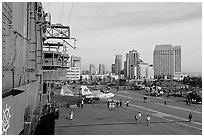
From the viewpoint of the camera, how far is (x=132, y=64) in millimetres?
130250

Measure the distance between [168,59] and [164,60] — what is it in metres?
2.02

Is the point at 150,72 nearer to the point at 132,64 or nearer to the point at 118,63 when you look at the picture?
the point at 132,64

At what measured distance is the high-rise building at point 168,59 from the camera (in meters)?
107

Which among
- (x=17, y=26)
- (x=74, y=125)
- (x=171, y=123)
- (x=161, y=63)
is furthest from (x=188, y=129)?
(x=161, y=63)

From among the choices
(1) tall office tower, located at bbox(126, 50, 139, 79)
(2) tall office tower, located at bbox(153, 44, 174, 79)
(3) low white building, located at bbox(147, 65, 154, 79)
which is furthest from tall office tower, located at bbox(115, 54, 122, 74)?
(2) tall office tower, located at bbox(153, 44, 174, 79)

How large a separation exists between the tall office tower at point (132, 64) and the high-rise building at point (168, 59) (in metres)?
12.5

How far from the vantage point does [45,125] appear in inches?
632

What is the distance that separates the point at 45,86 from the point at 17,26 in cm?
1417

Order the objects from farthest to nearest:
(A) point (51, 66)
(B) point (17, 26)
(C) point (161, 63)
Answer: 1. (C) point (161, 63)
2. (A) point (51, 66)
3. (B) point (17, 26)

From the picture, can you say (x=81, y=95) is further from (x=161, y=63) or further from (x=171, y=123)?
(x=161, y=63)

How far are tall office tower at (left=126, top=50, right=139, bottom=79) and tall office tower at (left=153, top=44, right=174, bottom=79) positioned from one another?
1129 centimetres

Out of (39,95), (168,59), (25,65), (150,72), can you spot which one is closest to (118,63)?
(150,72)

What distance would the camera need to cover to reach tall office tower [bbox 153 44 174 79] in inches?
4285

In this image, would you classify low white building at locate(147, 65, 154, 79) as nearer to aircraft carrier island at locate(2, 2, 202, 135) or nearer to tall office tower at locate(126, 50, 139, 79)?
tall office tower at locate(126, 50, 139, 79)
